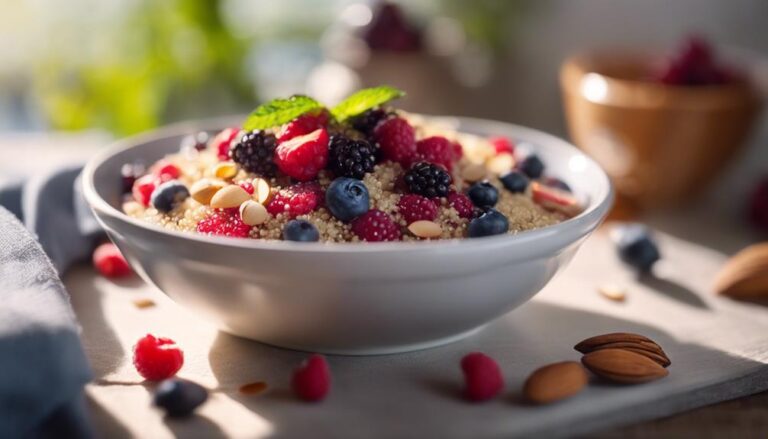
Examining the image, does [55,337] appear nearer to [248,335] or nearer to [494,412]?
[248,335]

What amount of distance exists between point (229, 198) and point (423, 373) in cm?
28

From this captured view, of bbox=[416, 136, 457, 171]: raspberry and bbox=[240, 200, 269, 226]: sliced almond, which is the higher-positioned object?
bbox=[416, 136, 457, 171]: raspberry

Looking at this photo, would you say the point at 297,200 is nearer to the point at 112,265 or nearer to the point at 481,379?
the point at 481,379

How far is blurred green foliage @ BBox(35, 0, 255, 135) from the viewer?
2197 mm

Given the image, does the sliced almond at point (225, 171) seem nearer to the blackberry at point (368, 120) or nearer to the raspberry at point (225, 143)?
the raspberry at point (225, 143)

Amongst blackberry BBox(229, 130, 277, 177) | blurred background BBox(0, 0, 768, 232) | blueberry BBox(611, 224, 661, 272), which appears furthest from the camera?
blurred background BBox(0, 0, 768, 232)

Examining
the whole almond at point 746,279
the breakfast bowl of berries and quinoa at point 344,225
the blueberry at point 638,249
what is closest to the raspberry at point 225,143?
the breakfast bowl of berries and quinoa at point 344,225

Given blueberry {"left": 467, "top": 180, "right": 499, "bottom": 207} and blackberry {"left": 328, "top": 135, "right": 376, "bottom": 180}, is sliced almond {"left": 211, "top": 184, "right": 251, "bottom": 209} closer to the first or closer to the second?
blackberry {"left": 328, "top": 135, "right": 376, "bottom": 180}

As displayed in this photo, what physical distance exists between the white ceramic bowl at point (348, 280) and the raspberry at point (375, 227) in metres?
0.06

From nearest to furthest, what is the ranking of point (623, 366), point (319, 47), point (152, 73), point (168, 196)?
point (623, 366) → point (168, 196) → point (152, 73) → point (319, 47)

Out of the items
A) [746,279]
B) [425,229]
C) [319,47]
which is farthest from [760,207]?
[319,47]

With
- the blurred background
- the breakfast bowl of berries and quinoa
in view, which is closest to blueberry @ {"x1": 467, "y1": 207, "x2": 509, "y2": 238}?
the breakfast bowl of berries and quinoa

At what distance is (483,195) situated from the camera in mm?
932

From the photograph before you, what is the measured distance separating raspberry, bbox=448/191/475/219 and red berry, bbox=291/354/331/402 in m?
0.23
